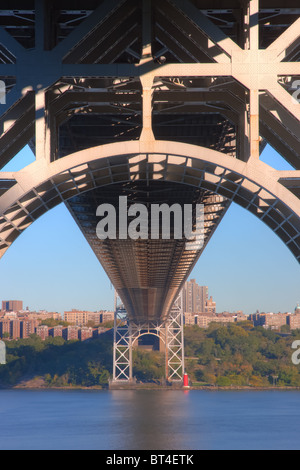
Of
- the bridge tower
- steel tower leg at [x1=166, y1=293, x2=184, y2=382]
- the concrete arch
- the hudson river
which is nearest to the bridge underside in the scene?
the bridge tower

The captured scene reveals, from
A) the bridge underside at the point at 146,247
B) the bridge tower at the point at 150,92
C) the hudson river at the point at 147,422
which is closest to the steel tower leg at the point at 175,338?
the hudson river at the point at 147,422

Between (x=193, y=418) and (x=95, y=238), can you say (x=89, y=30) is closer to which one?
(x=95, y=238)

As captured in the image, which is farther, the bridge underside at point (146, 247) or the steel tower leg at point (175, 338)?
the steel tower leg at point (175, 338)

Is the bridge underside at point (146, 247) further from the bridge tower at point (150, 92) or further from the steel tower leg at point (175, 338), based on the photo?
the steel tower leg at point (175, 338)

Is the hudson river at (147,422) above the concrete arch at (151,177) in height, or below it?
below

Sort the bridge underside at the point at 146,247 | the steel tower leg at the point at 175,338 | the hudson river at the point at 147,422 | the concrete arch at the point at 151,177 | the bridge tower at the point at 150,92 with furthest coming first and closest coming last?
the steel tower leg at the point at 175,338 → the hudson river at the point at 147,422 → the bridge underside at the point at 146,247 → the bridge tower at the point at 150,92 → the concrete arch at the point at 151,177

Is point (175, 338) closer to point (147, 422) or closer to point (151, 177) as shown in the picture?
point (147, 422)
